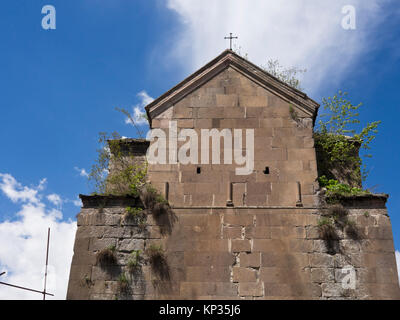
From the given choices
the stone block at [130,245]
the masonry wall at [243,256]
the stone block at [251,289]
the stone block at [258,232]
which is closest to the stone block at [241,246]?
the masonry wall at [243,256]

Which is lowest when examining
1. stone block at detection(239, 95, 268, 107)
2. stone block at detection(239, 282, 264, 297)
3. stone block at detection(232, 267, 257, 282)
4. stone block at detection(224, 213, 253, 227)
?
stone block at detection(239, 282, 264, 297)

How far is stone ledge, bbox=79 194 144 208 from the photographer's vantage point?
11086mm

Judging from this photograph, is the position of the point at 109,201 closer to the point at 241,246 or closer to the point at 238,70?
the point at 241,246

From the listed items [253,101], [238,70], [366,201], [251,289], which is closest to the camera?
[251,289]

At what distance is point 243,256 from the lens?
1032cm

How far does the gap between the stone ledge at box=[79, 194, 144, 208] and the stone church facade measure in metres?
0.03

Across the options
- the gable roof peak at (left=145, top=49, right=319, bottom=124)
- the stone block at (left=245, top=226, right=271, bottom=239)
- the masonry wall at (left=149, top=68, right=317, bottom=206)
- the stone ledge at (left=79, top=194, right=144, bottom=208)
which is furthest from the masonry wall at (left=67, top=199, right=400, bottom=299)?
the gable roof peak at (left=145, top=49, right=319, bottom=124)

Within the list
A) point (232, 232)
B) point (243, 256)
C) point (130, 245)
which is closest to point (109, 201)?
point (130, 245)

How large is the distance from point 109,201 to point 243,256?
3.68m

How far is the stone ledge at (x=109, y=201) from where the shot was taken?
36.4 feet

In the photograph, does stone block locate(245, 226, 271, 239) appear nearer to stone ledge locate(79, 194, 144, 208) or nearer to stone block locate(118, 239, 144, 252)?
stone block locate(118, 239, 144, 252)
